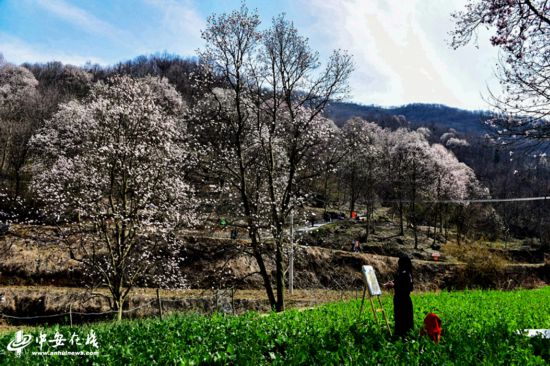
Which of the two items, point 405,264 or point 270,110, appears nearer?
point 405,264

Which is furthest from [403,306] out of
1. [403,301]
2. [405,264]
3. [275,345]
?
[275,345]

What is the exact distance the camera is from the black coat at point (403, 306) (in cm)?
841

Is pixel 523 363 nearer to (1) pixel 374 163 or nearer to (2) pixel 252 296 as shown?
(2) pixel 252 296

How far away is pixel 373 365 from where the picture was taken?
586cm

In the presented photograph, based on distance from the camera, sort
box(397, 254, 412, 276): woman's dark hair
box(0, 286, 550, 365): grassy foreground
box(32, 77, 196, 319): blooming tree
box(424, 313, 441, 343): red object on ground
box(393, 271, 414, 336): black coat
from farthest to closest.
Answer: box(32, 77, 196, 319): blooming tree < box(397, 254, 412, 276): woman's dark hair < box(393, 271, 414, 336): black coat < box(424, 313, 441, 343): red object on ground < box(0, 286, 550, 365): grassy foreground

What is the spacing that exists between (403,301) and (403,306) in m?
0.10

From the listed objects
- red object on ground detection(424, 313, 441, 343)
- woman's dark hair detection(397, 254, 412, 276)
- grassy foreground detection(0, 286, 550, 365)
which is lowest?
grassy foreground detection(0, 286, 550, 365)

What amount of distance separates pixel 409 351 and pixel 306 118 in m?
16.3

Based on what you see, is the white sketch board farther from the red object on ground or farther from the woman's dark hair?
the red object on ground

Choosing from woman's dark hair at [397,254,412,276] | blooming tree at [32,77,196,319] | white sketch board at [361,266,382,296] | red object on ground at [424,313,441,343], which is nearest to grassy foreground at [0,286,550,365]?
red object on ground at [424,313,441,343]

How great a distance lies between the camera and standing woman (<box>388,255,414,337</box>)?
27.6ft

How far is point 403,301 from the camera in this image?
8.52 meters

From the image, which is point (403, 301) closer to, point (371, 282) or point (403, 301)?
point (403, 301)

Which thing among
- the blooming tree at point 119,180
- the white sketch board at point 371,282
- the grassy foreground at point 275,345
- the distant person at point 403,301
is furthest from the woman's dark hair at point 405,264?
the blooming tree at point 119,180
